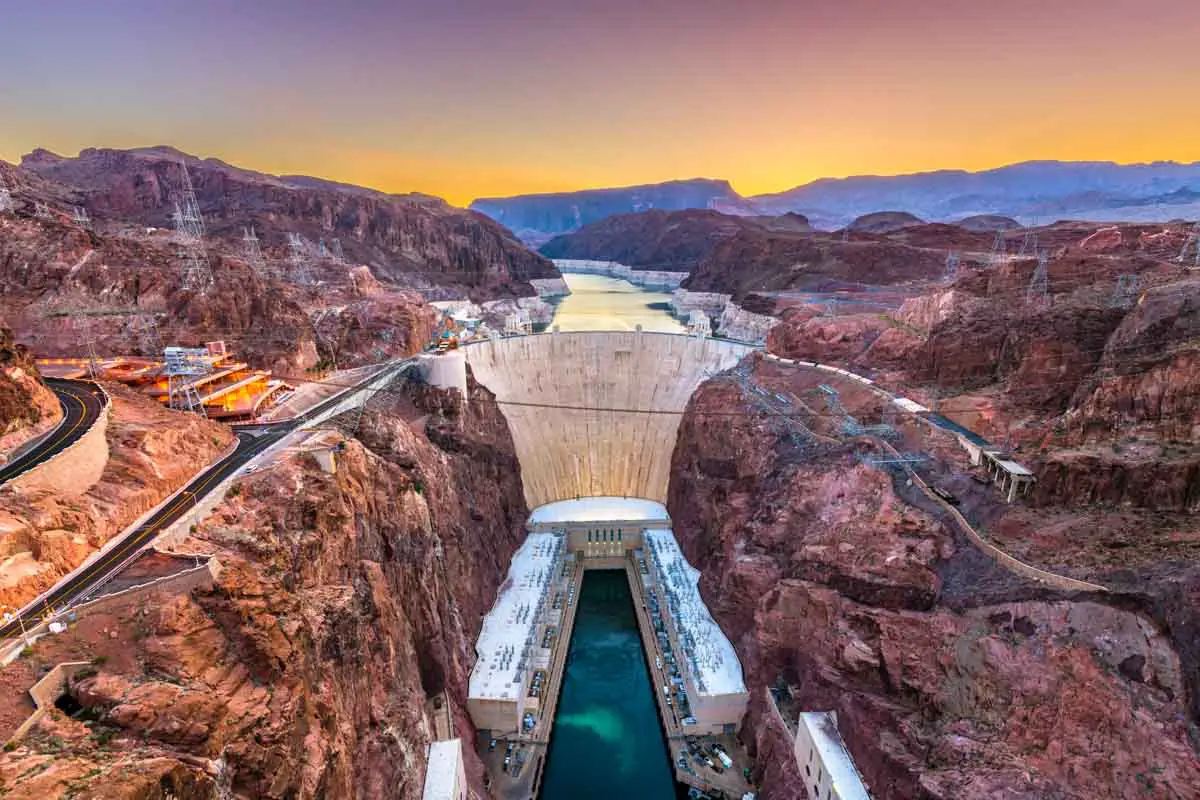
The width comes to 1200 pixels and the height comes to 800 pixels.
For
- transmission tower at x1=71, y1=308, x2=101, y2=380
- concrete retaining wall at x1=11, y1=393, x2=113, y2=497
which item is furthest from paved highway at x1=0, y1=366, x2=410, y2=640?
transmission tower at x1=71, y1=308, x2=101, y2=380

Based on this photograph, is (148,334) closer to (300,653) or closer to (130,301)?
(130,301)

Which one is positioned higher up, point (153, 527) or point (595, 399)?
point (153, 527)

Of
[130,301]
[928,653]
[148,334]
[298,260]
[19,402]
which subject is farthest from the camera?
[298,260]

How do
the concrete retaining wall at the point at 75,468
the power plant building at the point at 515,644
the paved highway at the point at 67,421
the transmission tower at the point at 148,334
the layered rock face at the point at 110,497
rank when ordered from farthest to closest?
the transmission tower at the point at 148,334
the power plant building at the point at 515,644
the paved highway at the point at 67,421
the concrete retaining wall at the point at 75,468
the layered rock face at the point at 110,497

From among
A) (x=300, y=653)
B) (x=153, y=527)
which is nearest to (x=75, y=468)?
(x=153, y=527)

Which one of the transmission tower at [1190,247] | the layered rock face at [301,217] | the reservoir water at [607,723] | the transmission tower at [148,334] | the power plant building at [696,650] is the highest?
the layered rock face at [301,217]

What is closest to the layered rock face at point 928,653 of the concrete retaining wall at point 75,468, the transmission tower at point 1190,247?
the transmission tower at point 1190,247

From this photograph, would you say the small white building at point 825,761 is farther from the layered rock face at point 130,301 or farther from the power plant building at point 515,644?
the layered rock face at point 130,301
